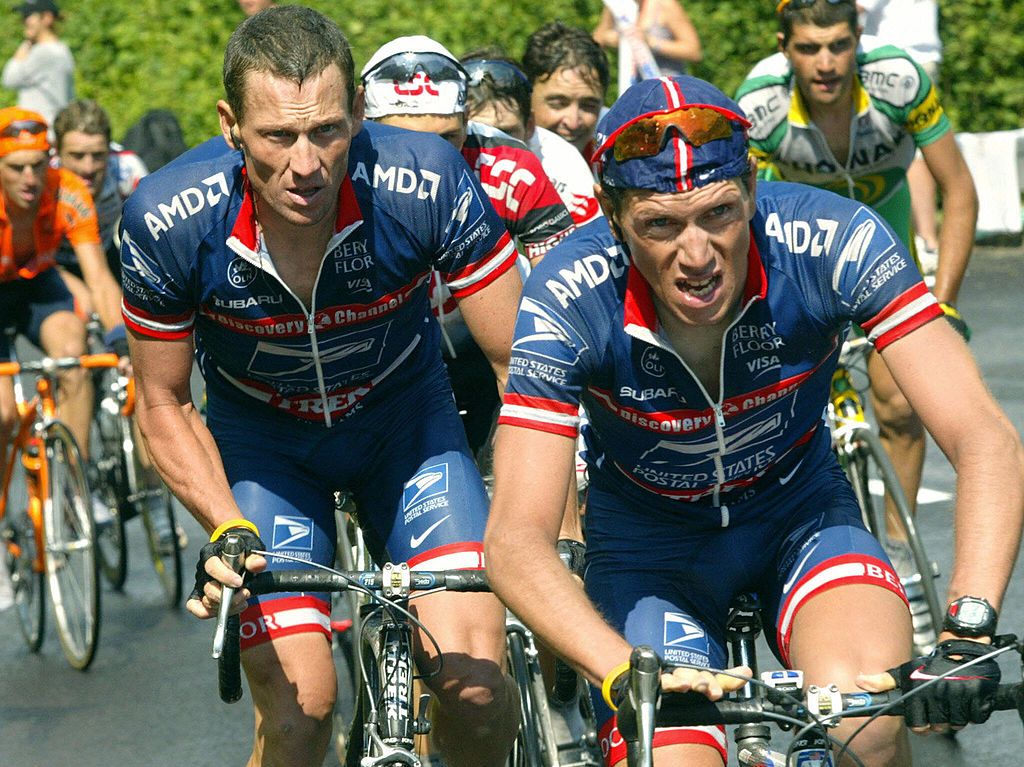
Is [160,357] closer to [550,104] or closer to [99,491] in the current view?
[550,104]

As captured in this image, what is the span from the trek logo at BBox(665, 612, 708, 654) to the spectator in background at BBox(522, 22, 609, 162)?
3913 millimetres

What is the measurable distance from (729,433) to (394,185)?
1164 mm

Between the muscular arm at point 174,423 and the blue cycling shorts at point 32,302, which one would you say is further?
the blue cycling shorts at point 32,302

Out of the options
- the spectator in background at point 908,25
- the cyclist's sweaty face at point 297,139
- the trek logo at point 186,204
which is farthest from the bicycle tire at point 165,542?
the spectator in background at point 908,25

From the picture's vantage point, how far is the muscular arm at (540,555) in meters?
3.45

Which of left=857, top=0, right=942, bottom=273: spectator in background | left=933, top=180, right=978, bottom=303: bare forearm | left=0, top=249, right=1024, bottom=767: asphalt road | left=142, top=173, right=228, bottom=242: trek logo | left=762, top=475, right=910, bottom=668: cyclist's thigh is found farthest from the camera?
left=857, top=0, right=942, bottom=273: spectator in background

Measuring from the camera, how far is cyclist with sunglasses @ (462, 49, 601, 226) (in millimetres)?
6559

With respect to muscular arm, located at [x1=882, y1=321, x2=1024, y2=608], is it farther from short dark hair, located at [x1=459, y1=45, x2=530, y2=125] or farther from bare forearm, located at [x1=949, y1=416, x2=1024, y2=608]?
short dark hair, located at [x1=459, y1=45, x2=530, y2=125]

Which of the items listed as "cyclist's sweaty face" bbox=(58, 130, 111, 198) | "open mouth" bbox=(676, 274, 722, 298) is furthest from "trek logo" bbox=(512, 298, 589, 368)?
"cyclist's sweaty face" bbox=(58, 130, 111, 198)

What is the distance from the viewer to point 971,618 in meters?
3.25

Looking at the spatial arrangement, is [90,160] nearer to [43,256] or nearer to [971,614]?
[43,256]

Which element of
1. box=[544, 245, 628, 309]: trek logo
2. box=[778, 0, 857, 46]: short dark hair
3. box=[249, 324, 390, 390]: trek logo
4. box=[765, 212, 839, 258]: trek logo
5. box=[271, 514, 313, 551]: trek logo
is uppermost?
box=[778, 0, 857, 46]: short dark hair

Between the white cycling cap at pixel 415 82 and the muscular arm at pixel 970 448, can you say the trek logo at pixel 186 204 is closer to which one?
the white cycling cap at pixel 415 82

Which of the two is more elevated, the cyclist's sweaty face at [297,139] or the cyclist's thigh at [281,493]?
the cyclist's sweaty face at [297,139]
